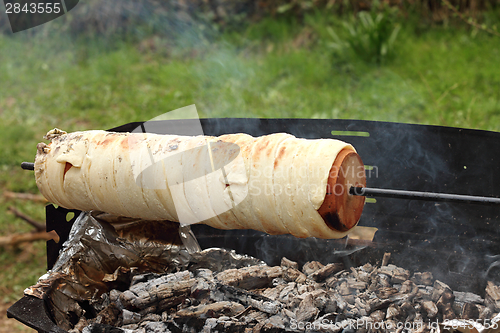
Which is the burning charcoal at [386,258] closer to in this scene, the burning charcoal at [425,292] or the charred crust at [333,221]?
the burning charcoal at [425,292]

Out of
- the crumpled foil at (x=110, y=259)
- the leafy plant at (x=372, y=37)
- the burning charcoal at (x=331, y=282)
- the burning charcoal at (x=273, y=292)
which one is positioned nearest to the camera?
the crumpled foil at (x=110, y=259)

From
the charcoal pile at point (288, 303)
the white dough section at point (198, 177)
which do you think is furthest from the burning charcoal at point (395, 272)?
the white dough section at point (198, 177)

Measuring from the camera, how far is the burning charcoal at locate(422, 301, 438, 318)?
1.99 m

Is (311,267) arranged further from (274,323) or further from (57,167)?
(57,167)

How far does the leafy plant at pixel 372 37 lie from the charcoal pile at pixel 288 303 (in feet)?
13.8

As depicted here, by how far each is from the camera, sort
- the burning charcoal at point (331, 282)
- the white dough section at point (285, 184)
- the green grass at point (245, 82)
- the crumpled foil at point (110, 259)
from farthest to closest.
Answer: the green grass at point (245, 82) → the burning charcoal at point (331, 282) → the crumpled foil at point (110, 259) → the white dough section at point (285, 184)

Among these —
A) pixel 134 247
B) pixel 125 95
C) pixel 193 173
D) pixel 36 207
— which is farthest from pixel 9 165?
pixel 193 173

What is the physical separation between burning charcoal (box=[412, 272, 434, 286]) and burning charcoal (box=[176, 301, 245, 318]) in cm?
91

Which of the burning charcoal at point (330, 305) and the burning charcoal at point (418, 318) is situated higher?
the burning charcoal at point (330, 305)

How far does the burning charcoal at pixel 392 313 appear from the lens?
1977 millimetres

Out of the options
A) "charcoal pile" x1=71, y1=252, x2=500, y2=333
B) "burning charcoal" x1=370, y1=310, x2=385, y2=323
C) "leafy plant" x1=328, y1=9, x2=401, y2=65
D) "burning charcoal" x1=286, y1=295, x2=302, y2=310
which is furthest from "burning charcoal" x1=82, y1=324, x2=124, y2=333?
"leafy plant" x1=328, y1=9, x2=401, y2=65

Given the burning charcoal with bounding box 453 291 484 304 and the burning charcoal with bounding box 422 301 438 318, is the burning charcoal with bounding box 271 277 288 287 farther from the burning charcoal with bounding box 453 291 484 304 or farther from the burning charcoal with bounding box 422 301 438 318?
the burning charcoal with bounding box 453 291 484 304

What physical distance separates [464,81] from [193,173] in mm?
4556

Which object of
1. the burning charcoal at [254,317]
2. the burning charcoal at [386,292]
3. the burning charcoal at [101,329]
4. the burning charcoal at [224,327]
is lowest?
the burning charcoal at [386,292]
